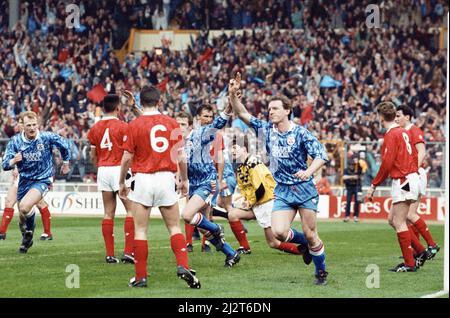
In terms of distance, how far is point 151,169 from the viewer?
38.3ft

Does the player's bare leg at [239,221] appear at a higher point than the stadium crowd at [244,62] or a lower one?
lower

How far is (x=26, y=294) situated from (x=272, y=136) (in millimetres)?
3599

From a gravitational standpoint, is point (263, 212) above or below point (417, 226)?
above

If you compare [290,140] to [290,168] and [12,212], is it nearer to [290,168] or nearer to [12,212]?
[290,168]

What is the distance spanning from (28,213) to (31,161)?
0.86 meters

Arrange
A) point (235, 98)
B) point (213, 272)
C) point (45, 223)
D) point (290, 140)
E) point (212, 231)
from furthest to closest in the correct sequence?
point (45, 223) < point (212, 231) < point (213, 272) < point (290, 140) < point (235, 98)

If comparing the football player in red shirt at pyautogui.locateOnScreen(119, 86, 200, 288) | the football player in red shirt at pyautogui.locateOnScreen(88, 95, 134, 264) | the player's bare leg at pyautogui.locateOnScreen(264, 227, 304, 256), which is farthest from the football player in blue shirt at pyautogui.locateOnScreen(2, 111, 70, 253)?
the football player in red shirt at pyautogui.locateOnScreen(119, 86, 200, 288)

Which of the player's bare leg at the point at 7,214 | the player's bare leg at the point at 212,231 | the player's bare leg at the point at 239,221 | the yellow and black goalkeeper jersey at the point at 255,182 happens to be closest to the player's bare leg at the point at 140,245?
the player's bare leg at the point at 212,231

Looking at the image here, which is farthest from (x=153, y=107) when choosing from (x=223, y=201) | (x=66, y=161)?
(x=223, y=201)

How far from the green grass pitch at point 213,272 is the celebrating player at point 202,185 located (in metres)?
0.36

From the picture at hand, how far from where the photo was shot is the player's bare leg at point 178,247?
11.5 m
